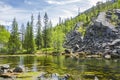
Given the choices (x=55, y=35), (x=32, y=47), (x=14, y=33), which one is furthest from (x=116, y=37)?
(x=14, y=33)

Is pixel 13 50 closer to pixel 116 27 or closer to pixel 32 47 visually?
pixel 32 47

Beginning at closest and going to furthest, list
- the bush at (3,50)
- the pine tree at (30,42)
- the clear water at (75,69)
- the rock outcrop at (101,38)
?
1. the clear water at (75,69)
2. the rock outcrop at (101,38)
3. the pine tree at (30,42)
4. the bush at (3,50)

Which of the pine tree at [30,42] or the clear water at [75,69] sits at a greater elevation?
the pine tree at [30,42]

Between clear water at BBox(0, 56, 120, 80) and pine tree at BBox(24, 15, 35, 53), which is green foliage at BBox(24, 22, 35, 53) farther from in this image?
clear water at BBox(0, 56, 120, 80)

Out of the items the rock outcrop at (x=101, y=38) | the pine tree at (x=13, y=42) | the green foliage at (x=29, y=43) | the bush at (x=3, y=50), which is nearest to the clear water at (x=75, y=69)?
the rock outcrop at (x=101, y=38)

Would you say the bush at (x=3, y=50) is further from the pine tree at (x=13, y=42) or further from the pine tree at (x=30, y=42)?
the pine tree at (x=30, y=42)

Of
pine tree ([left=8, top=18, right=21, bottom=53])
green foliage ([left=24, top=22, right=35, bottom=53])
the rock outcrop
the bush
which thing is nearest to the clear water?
the rock outcrop

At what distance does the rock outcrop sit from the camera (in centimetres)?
12301

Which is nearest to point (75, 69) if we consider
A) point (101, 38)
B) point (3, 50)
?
point (101, 38)

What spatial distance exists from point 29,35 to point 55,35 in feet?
53.0

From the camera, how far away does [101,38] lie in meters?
140

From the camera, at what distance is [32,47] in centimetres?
13375

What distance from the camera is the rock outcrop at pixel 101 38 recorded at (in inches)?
4843

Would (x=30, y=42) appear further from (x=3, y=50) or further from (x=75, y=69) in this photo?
(x=75, y=69)
